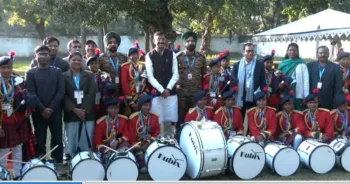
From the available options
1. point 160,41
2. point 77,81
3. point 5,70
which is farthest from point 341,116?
point 5,70

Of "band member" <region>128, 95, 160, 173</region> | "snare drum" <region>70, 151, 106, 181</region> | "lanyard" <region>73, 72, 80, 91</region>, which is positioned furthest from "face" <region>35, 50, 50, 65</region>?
"band member" <region>128, 95, 160, 173</region>

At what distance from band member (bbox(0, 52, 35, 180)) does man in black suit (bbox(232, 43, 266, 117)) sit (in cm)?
365

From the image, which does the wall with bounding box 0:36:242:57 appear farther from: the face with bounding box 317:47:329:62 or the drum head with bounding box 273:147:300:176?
the drum head with bounding box 273:147:300:176

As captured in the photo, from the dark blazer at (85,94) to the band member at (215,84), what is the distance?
6.80 feet

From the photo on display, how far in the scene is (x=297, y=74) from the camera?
7.15 meters

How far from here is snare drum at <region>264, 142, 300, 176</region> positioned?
5785 millimetres

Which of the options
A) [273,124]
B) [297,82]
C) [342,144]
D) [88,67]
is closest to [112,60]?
[88,67]

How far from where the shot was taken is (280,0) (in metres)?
39.0

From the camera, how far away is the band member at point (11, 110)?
Answer: 529 cm

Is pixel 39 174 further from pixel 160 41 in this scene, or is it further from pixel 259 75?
pixel 259 75

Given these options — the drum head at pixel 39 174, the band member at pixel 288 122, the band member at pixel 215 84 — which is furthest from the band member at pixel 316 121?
the drum head at pixel 39 174

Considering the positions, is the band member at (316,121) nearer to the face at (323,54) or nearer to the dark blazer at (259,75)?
the face at (323,54)

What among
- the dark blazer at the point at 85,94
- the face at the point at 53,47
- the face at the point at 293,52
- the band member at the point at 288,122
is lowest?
the band member at the point at 288,122

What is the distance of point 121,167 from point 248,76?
2974 mm
